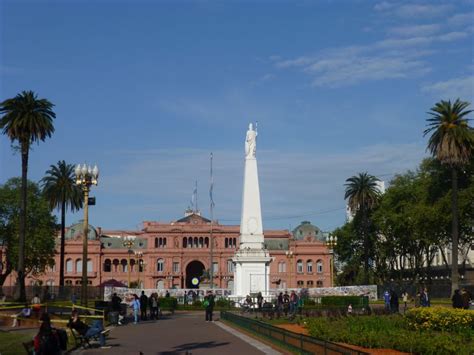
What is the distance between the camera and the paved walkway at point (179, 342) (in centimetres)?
2208

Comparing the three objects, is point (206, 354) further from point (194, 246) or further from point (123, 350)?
point (194, 246)

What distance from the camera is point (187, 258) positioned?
424ft

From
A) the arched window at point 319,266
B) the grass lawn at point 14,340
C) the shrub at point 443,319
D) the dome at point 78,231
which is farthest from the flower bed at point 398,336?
the dome at point 78,231

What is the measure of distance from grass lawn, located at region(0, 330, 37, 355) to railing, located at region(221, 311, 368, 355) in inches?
297

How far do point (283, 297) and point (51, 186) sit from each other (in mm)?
33435

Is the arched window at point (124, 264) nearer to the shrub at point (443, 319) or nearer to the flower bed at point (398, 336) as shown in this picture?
the flower bed at point (398, 336)

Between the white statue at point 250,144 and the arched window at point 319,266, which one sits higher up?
the white statue at point 250,144

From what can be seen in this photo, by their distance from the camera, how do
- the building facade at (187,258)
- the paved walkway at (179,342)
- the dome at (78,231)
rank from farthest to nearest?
the dome at (78,231) → the building facade at (187,258) → the paved walkway at (179,342)

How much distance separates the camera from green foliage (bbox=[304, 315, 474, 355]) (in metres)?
19.1

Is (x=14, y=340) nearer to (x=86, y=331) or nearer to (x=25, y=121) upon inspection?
(x=86, y=331)

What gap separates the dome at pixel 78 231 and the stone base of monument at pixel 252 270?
80155 millimetres

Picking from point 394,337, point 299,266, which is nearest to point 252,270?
point 394,337

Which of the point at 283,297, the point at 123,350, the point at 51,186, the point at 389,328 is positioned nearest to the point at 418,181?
the point at 283,297

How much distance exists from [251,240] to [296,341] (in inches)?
1549
